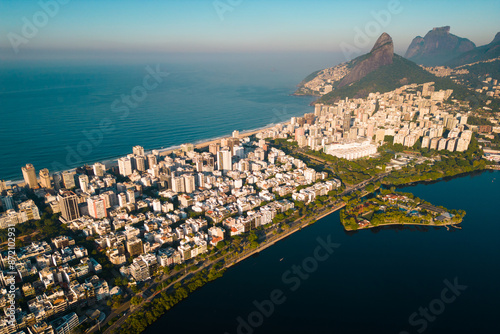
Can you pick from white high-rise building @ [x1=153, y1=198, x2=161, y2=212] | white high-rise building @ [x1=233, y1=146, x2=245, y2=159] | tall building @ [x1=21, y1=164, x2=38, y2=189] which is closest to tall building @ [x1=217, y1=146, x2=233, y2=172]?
white high-rise building @ [x1=233, y1=146, x2=245, y2=159]

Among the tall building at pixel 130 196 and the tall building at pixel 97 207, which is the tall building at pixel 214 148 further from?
the tall building at pixel 97 207

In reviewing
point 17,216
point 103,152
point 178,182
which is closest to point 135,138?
point 103,152

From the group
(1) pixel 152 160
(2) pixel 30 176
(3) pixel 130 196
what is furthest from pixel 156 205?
(2) pixel 30 176

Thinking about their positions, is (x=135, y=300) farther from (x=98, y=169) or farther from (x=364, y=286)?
(x=98, y=169)

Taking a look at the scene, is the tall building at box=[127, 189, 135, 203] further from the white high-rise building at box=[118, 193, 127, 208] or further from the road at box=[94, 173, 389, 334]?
the road at box=[94, 173, 389, 334]

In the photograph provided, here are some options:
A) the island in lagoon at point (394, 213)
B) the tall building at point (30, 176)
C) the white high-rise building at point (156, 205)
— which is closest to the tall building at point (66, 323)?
the white high-rise building at point (156, 205)
